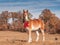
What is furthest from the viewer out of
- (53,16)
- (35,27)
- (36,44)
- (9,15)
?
(9,15)

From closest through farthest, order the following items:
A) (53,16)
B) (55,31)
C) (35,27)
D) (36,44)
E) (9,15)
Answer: (36,44) → (35,27) → (55,31) → (53,16) → (9,15)

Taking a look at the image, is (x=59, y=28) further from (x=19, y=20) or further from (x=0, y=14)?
(x=0, y=14)

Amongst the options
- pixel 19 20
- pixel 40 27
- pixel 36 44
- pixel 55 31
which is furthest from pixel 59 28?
pixel 36 44

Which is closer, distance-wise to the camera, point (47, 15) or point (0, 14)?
point (47, 15)

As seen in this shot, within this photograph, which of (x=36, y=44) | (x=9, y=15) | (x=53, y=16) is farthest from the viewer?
(x=9, y=15)

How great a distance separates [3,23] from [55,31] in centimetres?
716

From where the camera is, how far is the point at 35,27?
647 inches

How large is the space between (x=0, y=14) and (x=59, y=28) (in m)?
7.97

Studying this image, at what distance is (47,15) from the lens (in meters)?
27.0

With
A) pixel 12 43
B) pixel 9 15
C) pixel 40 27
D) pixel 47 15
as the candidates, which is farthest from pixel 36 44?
pixel 9 15

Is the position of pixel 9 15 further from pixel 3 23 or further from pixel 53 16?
pixel 53 16

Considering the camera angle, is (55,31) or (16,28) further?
(16,28)

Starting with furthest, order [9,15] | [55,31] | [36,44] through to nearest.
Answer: [9,15], [55,31], [36,44]

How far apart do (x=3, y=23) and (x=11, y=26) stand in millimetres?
1744
